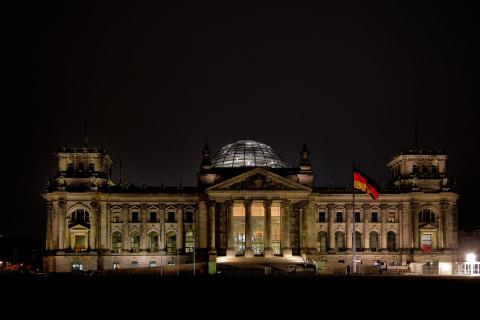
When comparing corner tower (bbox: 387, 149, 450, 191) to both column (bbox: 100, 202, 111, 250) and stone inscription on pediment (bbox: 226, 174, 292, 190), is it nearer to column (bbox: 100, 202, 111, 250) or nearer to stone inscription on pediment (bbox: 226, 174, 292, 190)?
stone inscription on pediment (bbox: 226, 174, 292, 190)

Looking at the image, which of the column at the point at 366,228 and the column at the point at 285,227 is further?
the column at the point at 366,228

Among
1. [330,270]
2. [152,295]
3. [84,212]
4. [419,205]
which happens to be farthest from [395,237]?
[152,295]

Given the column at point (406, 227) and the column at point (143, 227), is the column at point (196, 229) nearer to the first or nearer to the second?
the column at point (143, 227)

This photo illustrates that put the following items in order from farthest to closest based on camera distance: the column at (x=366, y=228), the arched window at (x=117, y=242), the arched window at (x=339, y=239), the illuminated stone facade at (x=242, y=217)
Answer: the arched window at (x=339, y=239), the column at (x=366, y=228), the arched window at (x=117, y=242), the illuminated stone facade at (x=242, y=217)

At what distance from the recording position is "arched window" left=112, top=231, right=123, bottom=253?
14450cm

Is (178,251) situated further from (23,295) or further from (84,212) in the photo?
(23,295)

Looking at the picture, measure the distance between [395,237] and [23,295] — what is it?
312 ft

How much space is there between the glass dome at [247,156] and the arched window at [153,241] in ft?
56.8

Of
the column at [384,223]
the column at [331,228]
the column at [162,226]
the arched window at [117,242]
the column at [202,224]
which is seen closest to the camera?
the column at [202,224]

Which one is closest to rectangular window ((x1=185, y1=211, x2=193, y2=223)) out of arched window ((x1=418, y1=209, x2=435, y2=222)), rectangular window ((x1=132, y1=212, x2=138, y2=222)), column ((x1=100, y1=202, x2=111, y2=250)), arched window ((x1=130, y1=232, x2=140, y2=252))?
rectangular window ((x1=132, y1=212, x2=138, y2=222))

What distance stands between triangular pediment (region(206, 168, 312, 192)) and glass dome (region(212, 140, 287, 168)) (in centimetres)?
1195

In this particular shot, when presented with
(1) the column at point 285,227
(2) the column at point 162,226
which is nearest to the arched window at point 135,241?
(2) the column at point 162,226

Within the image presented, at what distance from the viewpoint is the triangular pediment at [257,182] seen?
453ft

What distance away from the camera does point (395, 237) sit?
14725 cm
